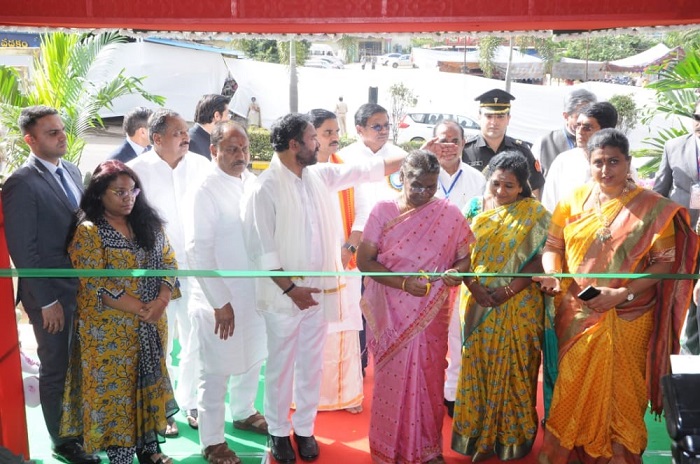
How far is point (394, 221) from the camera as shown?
3.55 metres

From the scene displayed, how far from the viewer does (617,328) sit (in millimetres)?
3420

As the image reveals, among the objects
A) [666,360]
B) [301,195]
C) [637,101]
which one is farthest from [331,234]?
[637,101]

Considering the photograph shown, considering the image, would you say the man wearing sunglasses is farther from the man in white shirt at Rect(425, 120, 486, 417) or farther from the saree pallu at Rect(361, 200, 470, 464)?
the saree pallu at Rect(361, 200, 470, 464)

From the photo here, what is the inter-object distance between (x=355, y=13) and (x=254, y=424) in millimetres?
2313

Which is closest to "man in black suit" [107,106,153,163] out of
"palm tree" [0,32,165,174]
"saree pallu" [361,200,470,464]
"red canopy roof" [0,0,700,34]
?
"red canopy roof" [0,0,700,34]

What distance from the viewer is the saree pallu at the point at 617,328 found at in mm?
3355

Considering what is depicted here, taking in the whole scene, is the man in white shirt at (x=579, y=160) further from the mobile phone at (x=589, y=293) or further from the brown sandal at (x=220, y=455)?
the brown sandal at (x=220, y=455)

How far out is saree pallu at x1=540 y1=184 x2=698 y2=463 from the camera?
3355mm

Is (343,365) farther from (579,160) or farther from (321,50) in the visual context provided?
(321,50)

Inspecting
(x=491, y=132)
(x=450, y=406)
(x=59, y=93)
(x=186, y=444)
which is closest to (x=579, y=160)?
(x=491, y=132)

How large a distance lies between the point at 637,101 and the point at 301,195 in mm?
17128

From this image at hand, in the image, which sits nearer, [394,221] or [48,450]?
[394,221]

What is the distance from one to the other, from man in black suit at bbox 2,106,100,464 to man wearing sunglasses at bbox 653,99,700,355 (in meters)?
3.63

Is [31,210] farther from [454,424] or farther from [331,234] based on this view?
[454,424]
